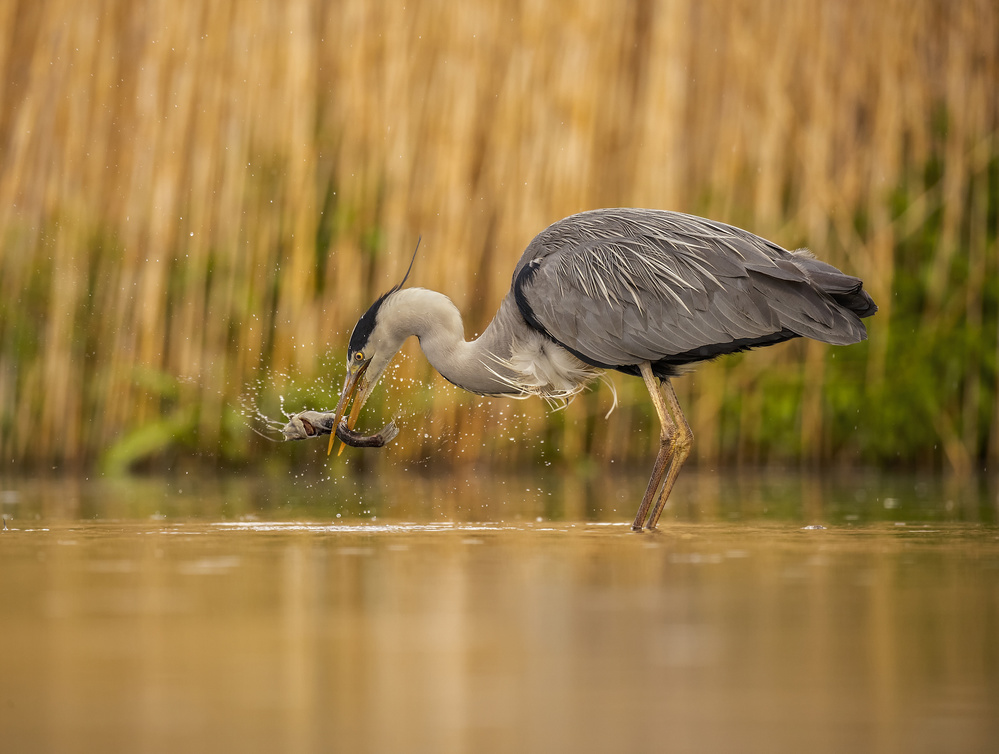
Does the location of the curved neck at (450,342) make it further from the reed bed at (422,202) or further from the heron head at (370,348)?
the reed bed at (422,202)

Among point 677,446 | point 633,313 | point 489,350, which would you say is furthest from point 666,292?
point 489,350

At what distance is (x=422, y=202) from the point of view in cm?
911

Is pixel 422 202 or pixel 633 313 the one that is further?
pixel 422 202

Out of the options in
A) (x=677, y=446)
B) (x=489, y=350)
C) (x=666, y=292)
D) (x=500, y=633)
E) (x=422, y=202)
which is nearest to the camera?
(x=500, y=633)

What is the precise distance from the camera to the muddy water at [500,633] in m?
2.41

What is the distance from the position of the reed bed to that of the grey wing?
8.39ft

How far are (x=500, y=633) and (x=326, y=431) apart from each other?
11.9 feet

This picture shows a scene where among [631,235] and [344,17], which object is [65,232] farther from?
[631,235]

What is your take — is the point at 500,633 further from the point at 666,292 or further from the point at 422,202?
the point at 422,202

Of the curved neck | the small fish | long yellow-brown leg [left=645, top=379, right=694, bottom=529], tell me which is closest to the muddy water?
long yellow-brown leg [left=645, top=379, right=694, bottom=529]

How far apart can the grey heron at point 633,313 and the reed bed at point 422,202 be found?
6.90ft

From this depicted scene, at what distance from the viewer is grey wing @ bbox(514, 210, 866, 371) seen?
5.89m

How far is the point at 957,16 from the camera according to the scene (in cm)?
932

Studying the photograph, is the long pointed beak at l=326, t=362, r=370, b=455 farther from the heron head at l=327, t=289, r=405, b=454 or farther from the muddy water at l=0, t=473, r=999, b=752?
the muddy water at l=0, t=473, r=999, b=752
